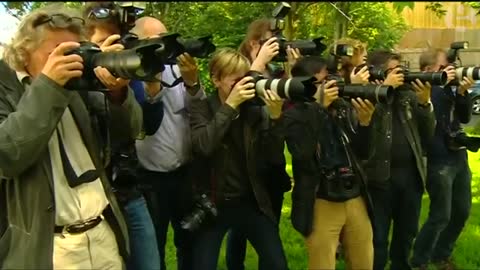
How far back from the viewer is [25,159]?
2.64m

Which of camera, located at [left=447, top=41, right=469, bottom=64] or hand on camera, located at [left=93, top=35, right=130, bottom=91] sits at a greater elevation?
hand on camera, located at [left=93, top=35, right=130, bottom=91]

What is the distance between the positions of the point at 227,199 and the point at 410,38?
6.49ft

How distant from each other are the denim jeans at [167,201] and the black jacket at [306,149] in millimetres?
666

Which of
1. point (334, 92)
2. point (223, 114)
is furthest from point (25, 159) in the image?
point (334, 92)

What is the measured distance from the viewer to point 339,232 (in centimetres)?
440

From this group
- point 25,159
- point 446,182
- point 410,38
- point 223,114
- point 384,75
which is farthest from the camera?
point 446,182

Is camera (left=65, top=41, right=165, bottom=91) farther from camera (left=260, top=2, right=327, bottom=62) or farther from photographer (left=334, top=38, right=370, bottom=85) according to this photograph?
photographer (left=334, top=38, right=370, bottom=85)

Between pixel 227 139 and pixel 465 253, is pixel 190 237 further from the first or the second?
pixel 465 253

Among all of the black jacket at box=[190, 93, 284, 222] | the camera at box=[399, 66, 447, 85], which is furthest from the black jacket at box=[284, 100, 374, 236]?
the camera at box=[399, 66, 447, 85]

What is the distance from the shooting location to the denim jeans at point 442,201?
5.48 m

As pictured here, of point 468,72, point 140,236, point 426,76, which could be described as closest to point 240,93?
point 140,236

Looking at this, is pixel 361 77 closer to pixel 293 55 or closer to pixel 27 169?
pixel 293 55

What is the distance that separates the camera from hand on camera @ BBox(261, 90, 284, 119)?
12.5 ft

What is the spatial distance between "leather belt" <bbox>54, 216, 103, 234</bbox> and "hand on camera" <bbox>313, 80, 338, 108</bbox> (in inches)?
67.1
